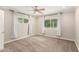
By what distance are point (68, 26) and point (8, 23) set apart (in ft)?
4.09

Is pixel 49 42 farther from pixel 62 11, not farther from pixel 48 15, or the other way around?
pixel 62 11

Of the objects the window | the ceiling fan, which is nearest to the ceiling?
the ceiling fan

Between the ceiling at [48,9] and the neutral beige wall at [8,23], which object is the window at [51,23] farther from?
the neutral beige wall at [8,23]

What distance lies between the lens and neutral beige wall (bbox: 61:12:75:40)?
1789 mm

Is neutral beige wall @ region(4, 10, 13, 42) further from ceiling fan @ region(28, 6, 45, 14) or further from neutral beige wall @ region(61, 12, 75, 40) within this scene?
neutral beige wall @ region(61, 12, 75, 40)

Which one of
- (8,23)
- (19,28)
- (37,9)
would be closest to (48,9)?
(37,9)

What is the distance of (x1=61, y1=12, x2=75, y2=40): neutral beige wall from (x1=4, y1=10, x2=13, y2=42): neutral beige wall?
1.08 meters

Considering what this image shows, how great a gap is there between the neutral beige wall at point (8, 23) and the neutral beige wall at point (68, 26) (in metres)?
1.08

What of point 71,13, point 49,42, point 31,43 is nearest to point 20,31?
point 31,43

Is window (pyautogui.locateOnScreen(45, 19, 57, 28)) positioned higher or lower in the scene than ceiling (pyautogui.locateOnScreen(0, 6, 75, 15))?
lower

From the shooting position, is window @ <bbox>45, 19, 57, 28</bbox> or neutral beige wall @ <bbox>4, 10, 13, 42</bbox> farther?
window @ <bbox>45, 19, 57, 28</bbox>

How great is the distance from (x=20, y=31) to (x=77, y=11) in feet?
4.09

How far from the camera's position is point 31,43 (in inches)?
72.7

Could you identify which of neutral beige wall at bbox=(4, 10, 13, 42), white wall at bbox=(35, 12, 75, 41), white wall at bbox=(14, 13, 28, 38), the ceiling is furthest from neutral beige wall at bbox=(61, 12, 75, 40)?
neutral beige wall at bbox=(4, 10, 13, 42)
